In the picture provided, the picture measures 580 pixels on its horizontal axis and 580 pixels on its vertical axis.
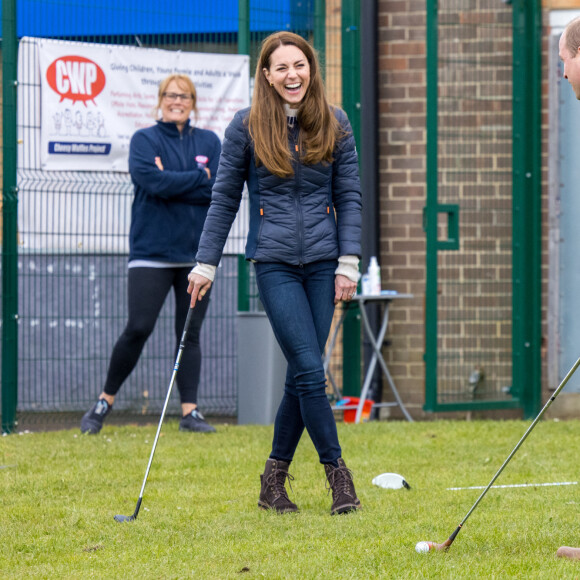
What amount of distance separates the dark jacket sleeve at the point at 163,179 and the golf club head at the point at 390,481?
2.49 metres

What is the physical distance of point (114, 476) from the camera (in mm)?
5457

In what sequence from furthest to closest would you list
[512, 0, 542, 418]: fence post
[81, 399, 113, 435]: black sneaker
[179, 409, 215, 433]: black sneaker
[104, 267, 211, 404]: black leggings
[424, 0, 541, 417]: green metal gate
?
1. [512, 0, 542, 418]: fence post
2. [424, 0, 541, 417]: green metal gate
3. [179, 409, 215, 433]: black sneaker
4. [81, 399, 113, 435]: black sneaker
5. [104, 267, 211, 404]: black leggings

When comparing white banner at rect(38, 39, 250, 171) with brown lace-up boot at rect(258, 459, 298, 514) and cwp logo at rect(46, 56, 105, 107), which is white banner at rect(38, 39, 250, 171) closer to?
cwp logo at rect(46, 56, 105, 107)

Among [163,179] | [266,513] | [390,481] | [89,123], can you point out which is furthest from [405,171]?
[266,513]

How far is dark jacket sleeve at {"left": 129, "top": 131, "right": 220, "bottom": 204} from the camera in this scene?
680cm

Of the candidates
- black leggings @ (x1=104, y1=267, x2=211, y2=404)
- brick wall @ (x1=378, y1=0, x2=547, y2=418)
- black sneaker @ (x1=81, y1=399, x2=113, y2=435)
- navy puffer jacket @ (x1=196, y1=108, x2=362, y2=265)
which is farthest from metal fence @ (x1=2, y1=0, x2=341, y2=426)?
navy puffer jacket @ (x1=196, y1=108, x2=362, y2=265)

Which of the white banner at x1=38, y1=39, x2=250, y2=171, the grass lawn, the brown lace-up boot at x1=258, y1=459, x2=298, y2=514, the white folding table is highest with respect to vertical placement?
the white banner at x1=38, y1=39, x2=250, y2=171

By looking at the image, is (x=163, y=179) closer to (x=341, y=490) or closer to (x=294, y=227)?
(x=294, y=227)

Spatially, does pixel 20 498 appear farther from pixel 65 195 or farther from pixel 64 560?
pixel 65 195

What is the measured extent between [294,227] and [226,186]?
1.17 ft

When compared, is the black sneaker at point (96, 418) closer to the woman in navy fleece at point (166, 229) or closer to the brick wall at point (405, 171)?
the woman in navy fleece at point (166, 229)

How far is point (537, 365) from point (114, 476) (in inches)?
157

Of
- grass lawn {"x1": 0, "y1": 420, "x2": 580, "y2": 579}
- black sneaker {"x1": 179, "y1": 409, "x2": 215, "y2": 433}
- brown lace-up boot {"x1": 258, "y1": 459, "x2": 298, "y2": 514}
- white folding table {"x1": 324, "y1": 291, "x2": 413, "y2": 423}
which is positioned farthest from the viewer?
white folding table {"x1": 324, "y1": 291, "x2": 413, "y2": 423}

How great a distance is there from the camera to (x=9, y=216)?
7.35 metres
